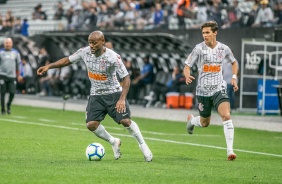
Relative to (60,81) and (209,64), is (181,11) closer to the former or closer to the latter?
(60,81)

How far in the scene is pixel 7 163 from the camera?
1359cm

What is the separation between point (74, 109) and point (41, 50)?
9790mm

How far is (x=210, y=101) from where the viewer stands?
16.2 m

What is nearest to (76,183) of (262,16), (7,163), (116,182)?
(116,182)

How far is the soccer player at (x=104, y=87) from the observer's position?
14461 mm

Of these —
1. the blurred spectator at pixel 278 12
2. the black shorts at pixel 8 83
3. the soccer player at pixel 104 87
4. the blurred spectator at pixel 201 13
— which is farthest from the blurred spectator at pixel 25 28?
the soccer player at pixel 104 87

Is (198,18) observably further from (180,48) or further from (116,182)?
(116,182)

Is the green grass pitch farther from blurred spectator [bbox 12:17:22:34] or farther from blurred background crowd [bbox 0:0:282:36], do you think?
blurred spectator [bbox 12:17:22:34]

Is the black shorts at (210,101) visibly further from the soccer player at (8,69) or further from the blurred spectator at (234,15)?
the blurred spectator at (234,15)

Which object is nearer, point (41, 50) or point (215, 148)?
point (215, 148)

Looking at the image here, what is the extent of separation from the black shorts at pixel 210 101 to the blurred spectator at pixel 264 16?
14.8 meters

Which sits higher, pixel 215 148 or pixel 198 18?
pixel 198 18

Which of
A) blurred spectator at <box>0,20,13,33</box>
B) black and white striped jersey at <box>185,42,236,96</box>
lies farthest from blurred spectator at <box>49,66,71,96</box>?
black and white striped jersey at <box>185,42,236,96</box>

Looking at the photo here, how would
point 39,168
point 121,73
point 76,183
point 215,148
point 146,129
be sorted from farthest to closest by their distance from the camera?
point 146,129 < point 215,148 < point 121,73 < point 39,168 < point 76,183
